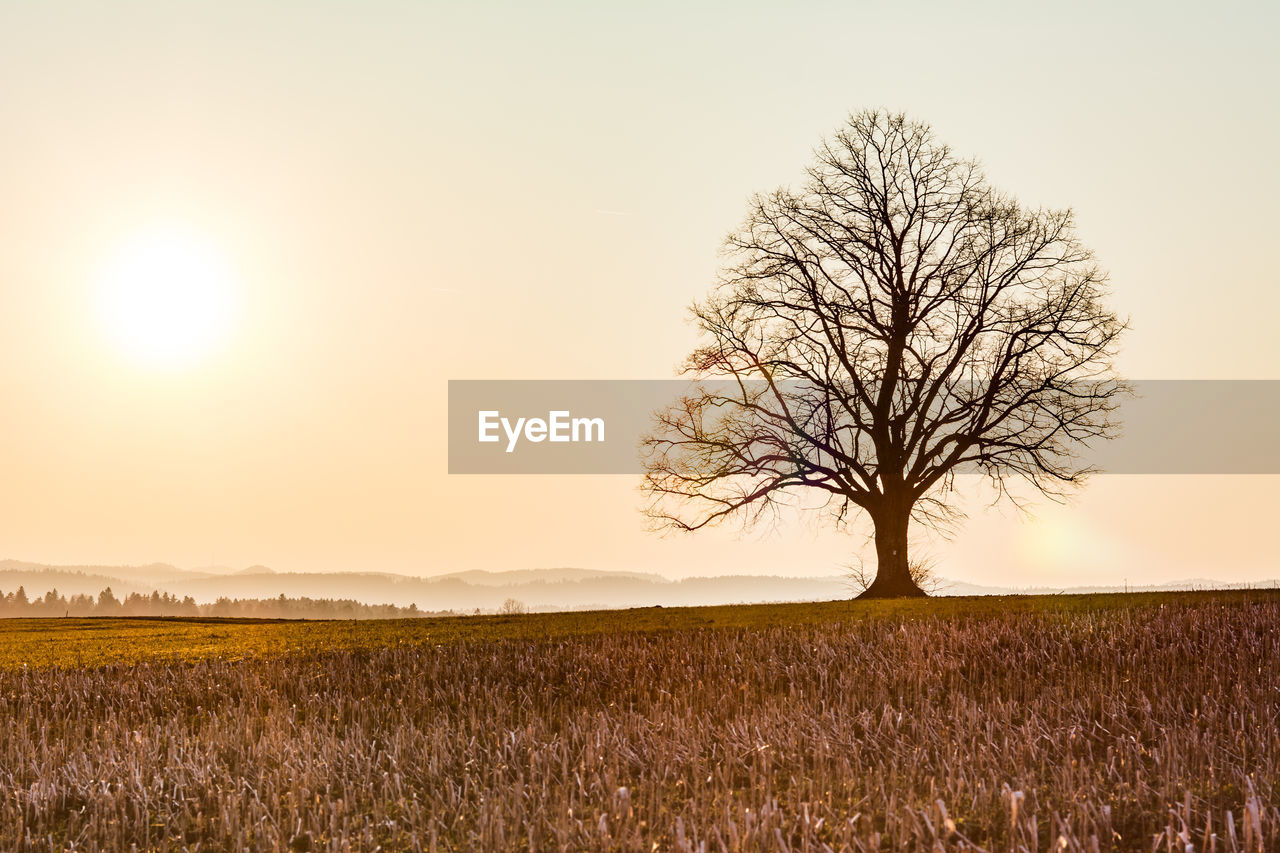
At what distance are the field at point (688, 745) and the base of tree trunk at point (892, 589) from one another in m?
13.7

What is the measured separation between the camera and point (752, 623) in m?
17.4

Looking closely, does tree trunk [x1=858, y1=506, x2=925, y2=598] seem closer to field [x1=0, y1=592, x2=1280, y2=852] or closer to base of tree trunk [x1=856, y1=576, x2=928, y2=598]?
base of tree trunk [x1=856, y1=576, x2=928, y2=598]

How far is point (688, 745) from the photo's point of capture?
634 centimetres

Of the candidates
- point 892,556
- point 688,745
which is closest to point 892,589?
point 892,556

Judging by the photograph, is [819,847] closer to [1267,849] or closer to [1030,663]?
[1267,849]

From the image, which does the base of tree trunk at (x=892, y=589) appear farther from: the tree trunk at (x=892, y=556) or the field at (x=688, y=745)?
the field at (x=688, y=745)

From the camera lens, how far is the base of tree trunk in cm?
2698

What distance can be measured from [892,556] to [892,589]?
103 centimetres

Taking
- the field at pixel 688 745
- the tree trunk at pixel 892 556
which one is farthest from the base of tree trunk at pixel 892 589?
the field at pixel 688 745

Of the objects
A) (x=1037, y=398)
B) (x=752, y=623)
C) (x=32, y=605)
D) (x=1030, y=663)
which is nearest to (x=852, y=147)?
(x=1037, y=398)

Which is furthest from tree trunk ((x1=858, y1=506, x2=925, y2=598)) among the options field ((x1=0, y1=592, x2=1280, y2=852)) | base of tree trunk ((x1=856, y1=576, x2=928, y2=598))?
field ((x1=0, y1=592, x2=1280, y2=852))

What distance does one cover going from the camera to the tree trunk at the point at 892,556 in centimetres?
2727

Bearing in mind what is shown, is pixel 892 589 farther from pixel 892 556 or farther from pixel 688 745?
pixel 688 745

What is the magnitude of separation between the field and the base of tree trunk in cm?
1366
